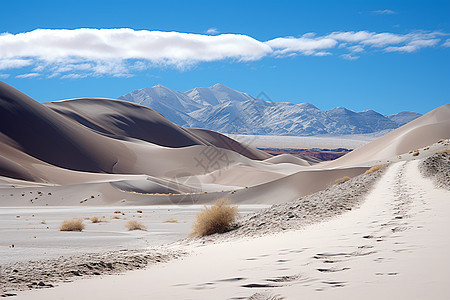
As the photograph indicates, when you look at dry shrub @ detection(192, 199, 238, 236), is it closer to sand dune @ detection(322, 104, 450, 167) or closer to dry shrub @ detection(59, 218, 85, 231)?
dry shrub @ detection(59, 218, 85, 231)

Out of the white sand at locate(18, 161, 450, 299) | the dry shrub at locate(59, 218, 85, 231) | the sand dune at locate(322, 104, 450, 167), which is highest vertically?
the sand dune at locate(322, 104, 450, 167)

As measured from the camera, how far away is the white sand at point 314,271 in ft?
17.1

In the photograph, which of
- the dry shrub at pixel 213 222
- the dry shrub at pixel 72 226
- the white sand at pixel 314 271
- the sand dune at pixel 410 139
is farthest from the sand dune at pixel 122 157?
the white sand at pixel 314 271

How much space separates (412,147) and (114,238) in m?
101

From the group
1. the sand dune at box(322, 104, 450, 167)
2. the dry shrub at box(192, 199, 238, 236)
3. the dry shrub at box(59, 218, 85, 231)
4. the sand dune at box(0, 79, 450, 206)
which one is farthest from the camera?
the sand dune at box(322, 104, 450, 167)

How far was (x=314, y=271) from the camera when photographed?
6484mm

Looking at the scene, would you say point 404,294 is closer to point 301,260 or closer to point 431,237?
point 301,260

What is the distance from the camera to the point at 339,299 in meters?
4.71

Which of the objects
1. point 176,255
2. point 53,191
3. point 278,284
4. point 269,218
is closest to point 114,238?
point 269,218

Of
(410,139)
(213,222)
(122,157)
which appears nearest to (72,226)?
(213,222)

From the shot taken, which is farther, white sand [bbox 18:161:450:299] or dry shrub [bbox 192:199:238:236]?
dry shrub [bbox 192:199:238:236]

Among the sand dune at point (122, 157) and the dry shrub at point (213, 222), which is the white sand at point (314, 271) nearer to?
the dry shrub at point (213, 222)

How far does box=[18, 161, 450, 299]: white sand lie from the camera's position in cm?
520

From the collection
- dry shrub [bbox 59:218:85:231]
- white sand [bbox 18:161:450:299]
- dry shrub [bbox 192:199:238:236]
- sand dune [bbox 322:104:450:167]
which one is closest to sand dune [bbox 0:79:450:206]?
sand dune [bbox 322:104:450:167]
